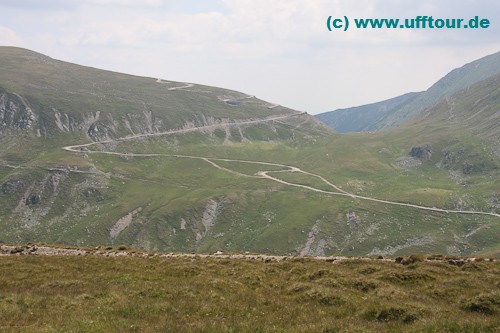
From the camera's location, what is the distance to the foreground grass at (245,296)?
1945 centimetres

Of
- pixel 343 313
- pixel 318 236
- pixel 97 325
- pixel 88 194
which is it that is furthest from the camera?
pixel 88 194

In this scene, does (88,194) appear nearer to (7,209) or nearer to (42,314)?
(7,209)

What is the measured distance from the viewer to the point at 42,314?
21.4 metres

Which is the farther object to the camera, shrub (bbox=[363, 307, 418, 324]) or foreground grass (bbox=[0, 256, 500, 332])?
shrub (bbox=[363, 307, 418, 324])

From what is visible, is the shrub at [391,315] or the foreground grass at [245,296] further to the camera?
the shrub at [391,315]

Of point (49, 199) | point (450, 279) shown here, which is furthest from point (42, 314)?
point (49, 199)

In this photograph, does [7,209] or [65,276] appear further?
[7,209]

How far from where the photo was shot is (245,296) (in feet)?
86.7

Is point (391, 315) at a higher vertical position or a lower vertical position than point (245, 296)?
higher

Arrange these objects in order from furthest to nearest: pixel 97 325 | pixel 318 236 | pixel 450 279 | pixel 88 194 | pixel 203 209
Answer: pixel 88 194 → pixel 203 209 → pixel 318 236 → pixel 450 279 → pixel 97 325

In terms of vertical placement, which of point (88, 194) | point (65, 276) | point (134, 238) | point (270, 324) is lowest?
point (134, 238)

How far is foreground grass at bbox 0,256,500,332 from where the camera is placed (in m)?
19.5

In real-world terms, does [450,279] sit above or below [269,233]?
above

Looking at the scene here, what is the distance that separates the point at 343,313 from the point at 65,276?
21.5 meters
